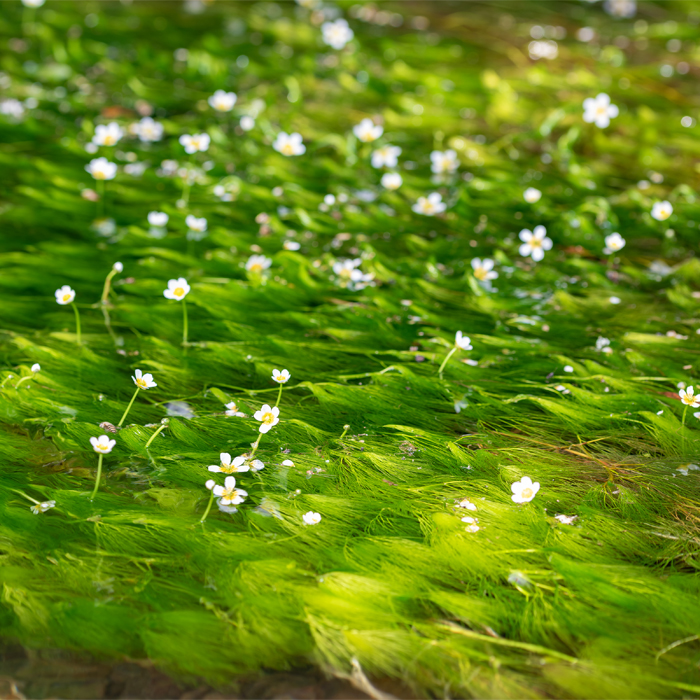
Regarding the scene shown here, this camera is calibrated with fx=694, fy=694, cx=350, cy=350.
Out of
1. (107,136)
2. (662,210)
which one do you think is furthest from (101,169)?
(662,210)

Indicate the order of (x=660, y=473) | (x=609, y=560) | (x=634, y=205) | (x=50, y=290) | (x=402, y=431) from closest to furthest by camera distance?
(x=609, y=560), (x=660, y=473), (x=402, y=431), (x=50, y=290), (x=634, y=205)

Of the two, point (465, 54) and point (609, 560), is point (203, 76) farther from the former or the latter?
point (609, 560)

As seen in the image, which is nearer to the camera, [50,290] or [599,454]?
[599,454]

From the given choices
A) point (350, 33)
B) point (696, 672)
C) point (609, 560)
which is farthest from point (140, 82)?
point (696, 672)

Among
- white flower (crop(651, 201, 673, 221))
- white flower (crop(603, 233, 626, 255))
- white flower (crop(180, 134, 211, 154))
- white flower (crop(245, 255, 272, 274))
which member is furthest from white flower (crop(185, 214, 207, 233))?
white flower (crop(651, 201, 673, 221))

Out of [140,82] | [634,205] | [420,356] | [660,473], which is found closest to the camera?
[660,473]

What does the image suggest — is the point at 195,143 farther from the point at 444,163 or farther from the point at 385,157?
the point at 444,163

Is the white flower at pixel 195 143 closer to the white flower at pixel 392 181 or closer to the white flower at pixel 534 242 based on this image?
the white flower at pixel 392 181

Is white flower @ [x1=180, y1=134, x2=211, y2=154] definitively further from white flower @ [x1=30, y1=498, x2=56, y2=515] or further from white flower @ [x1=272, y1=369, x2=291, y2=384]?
white flower @ [x1=30, y1=498, x2=56, y2=515]
